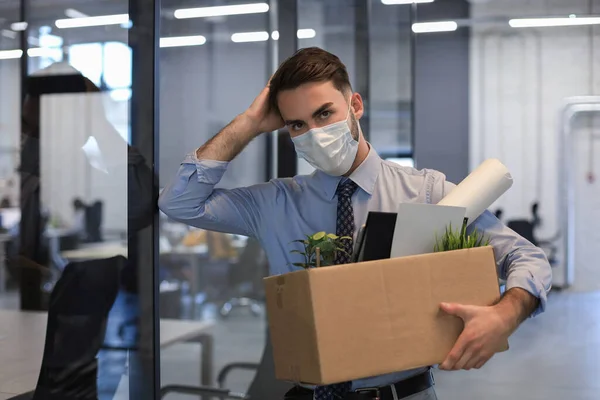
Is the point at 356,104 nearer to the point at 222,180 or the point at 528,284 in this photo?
the point at 528,284

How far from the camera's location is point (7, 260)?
126 cm

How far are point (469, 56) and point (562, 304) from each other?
1.31 m

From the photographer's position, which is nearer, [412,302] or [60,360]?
[412,302]

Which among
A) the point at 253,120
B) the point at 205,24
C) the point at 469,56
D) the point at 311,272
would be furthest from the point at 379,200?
the point at 469,56

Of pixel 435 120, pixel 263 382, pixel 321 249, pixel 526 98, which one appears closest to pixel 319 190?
pixel 321 249

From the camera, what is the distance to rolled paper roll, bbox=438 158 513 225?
1380 millimetres

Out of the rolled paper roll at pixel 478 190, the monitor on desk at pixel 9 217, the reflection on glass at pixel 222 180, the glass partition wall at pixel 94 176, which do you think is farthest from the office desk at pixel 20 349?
the rolled paper roll at pixel 478 190

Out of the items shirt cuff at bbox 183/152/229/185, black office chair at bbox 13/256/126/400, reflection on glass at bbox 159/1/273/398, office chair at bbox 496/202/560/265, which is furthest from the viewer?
office chair at bbox 496/202/560/265

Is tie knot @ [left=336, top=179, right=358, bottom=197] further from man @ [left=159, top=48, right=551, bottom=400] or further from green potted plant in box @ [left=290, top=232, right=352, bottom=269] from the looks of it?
green potted plant in box @ [left=290, top=232, right=352, bottom=269]

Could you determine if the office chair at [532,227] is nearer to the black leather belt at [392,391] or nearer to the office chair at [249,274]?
the office chair at [249,274]

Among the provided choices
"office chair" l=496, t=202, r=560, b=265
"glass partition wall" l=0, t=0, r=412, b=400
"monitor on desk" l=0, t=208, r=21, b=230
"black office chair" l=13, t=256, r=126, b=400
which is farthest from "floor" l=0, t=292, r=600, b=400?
"monitor on desk" l=0, t=208, r=21, b=230

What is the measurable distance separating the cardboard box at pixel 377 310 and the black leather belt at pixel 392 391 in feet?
0.68

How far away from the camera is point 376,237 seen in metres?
1.27

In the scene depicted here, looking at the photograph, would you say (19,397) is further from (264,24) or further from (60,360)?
(264,24)
